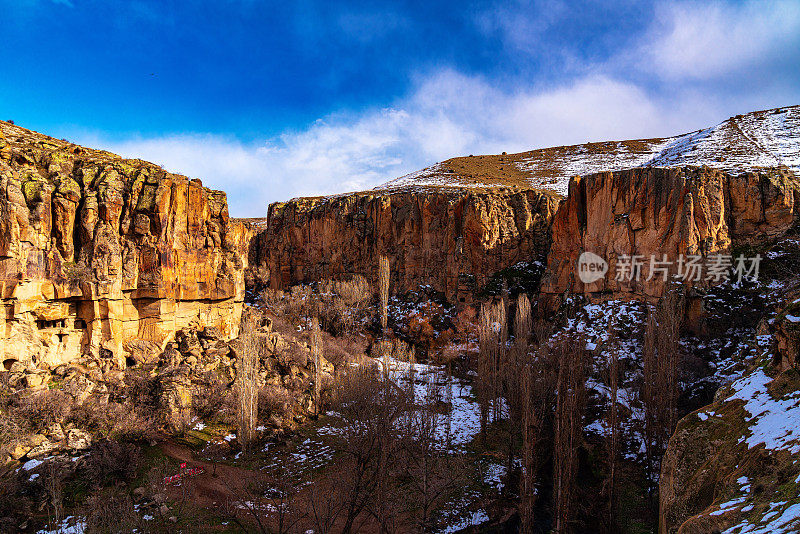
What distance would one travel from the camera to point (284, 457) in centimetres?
1691

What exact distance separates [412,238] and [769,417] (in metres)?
39.2

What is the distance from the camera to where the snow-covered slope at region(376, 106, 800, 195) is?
5394cm

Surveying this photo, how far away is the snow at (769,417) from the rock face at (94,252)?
21.0 meters

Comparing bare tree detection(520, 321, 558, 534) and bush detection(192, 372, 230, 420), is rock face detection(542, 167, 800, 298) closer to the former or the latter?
bare tree detection(520, 321, 558, 534)

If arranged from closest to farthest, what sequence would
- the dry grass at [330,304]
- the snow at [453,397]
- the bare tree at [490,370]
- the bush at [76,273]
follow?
the bush at [76,273]
the snow at [453,397]
the bare tree at [490,370]
the dry grass at [330,304]

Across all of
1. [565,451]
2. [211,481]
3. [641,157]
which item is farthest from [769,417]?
[641,157]

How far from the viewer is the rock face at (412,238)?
42625 millimetres

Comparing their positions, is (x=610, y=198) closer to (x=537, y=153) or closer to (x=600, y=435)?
(x=600, y=435)

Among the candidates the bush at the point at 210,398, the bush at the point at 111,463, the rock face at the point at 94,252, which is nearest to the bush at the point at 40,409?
the bush at the point at 111,463

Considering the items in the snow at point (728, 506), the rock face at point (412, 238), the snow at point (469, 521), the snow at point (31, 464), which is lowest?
→ the snow at point (469, 521)

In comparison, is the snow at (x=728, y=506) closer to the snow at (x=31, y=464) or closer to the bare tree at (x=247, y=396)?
the bare tree at (x=247, y=396)

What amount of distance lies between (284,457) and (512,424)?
32.5 feet

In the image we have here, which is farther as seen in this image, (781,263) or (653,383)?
(781,263)

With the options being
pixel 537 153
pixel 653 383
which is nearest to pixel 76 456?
pixel 653 383
